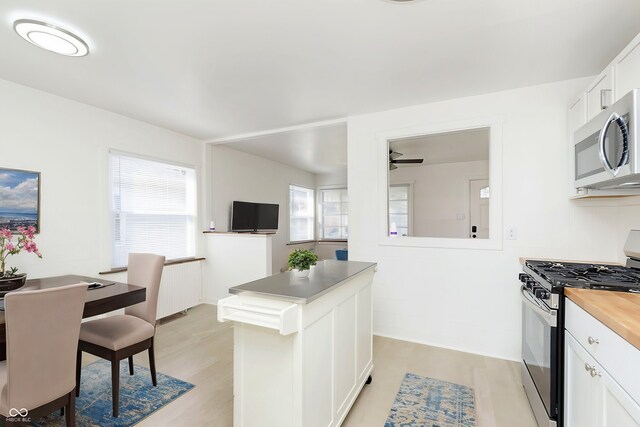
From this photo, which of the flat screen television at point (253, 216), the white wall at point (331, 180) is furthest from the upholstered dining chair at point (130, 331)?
the white wall at point (331, 180)

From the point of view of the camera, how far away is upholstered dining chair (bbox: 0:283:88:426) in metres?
1.38

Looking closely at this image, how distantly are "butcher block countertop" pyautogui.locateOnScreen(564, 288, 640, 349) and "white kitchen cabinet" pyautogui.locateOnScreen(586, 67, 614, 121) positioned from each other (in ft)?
3.88

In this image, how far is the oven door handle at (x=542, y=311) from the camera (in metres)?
1.63

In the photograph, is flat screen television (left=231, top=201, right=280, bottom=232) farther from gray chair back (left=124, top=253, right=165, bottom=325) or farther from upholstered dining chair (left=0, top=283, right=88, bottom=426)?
upholstered dining chair (left=0, top=283, right=88, bottom=426)

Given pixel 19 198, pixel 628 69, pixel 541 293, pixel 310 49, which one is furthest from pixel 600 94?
pixel 19 198

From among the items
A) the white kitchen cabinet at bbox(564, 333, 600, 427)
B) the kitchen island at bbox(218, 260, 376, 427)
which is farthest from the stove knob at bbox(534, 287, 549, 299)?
the kitchen island at bbox(218, 260, 376, 427)

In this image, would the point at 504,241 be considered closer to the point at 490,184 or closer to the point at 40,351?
the point at 490,184

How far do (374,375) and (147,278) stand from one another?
2.11 metres

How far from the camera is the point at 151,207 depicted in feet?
12.5

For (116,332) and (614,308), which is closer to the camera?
(614,308)

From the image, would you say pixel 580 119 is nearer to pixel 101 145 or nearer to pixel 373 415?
pixel 373 415

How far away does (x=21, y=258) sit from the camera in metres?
2.61

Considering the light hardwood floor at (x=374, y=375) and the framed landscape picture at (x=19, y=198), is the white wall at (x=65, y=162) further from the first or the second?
the light hardwood floor at (x=374, y=375)

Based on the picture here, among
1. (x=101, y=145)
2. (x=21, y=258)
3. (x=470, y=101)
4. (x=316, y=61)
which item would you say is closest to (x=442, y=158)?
(x=470, y=101)
